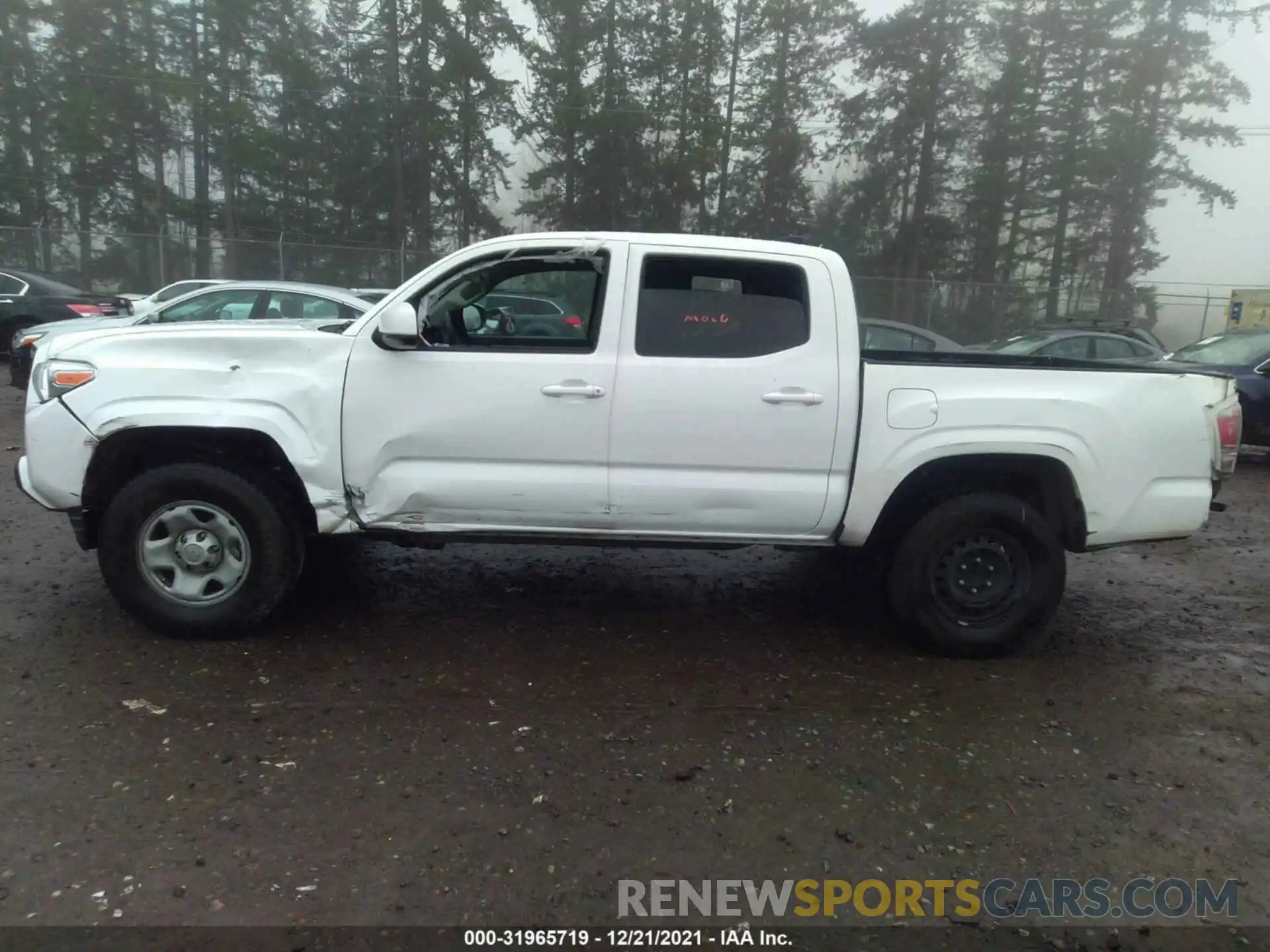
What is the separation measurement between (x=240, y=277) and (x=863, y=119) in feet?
65.7

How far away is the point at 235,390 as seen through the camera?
405 cm

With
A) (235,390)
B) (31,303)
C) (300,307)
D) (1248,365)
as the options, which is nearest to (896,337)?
(1248,365)

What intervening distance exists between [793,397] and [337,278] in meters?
24.0

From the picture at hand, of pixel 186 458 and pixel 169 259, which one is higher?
pixel 169 259

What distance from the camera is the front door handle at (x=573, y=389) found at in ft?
13.2

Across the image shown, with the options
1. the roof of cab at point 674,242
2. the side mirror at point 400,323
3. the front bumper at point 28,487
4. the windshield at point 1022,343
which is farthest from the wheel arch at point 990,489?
the windshield at point 1022,343

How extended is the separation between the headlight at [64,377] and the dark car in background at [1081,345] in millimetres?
11619

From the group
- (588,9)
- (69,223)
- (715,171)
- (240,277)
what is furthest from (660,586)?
(69,223)

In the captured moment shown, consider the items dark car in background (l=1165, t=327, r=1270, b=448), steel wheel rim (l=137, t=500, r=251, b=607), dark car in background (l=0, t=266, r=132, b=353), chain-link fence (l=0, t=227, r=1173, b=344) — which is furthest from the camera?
chain-link fence (l=0, t=227, r=1173, b=344)

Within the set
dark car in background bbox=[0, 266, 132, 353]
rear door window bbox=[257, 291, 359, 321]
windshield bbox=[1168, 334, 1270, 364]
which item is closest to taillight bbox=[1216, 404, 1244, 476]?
windshield bbox=[1168, 334, 1270, 364]

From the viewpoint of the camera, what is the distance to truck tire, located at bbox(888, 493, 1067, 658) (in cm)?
425

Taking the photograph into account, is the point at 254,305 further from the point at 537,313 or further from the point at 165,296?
the point at 537,313

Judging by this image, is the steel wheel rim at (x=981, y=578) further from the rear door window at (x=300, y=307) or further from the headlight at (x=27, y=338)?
the headlight at (x=27, y=338)

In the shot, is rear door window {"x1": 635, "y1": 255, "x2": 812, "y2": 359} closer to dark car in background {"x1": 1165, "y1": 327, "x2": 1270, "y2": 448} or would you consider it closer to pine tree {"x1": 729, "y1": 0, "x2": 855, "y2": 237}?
dark car in background {"x1": 1165, "y1": 327, "x2": 1270, "y2": 448}
